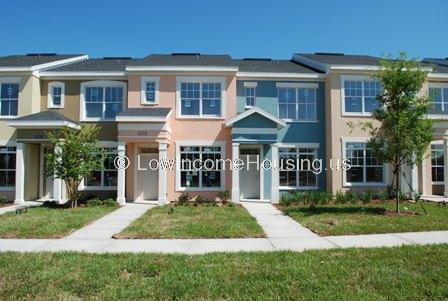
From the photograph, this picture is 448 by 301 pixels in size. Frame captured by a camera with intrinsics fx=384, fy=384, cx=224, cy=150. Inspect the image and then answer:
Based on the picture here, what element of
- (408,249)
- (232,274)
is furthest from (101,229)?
(408,249)

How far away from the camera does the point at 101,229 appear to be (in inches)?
454

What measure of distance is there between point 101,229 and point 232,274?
6232mm

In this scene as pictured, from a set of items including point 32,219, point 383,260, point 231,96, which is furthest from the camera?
point 231,96

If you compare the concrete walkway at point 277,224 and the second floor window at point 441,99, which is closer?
the concrete walkway at point 277,224

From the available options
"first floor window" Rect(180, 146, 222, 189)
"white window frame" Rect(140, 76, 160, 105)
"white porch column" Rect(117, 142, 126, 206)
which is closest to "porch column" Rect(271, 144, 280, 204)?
"first floor window" Rect(180, 146, 222, 189)

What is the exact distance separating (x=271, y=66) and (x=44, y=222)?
15.6 meters

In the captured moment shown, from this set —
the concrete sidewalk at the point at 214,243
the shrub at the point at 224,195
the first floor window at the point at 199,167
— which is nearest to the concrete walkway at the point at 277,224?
the concrete sidewalk at the point at 214,243

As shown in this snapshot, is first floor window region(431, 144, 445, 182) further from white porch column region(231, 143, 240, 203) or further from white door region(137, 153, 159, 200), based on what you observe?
white door region(137, 153, 159, 200)

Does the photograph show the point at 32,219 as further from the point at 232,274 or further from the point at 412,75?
the point at 412,75

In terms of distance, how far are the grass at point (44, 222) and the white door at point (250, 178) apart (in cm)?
743

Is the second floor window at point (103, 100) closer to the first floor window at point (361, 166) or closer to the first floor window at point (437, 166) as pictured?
the first floor window at point (361, 166)

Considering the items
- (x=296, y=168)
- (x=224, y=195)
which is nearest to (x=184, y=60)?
(x=224, y=195)

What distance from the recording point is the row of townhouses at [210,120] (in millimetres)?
19859

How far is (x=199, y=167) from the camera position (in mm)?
19984
